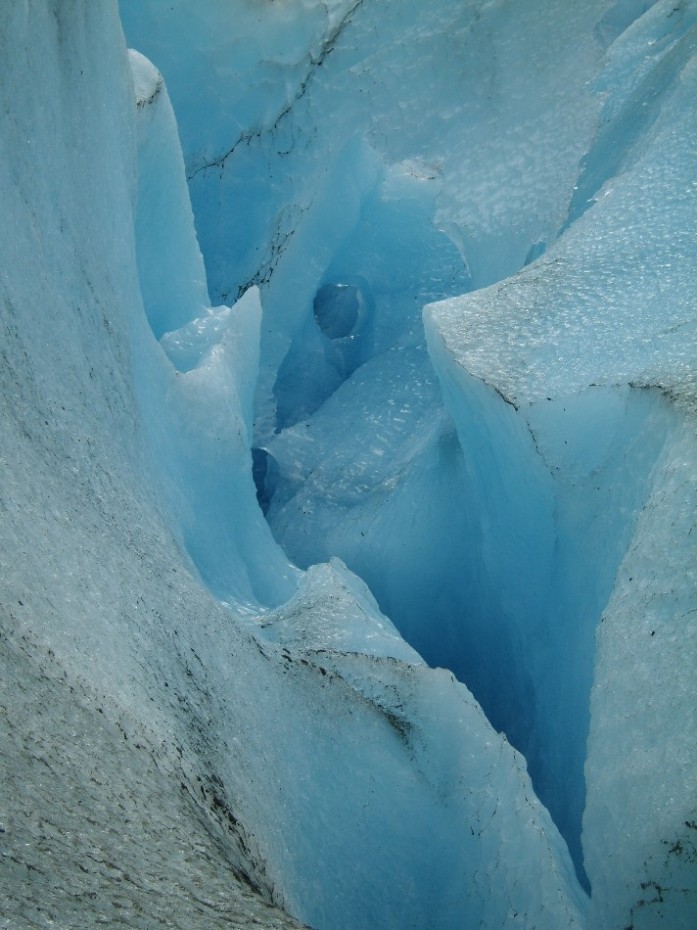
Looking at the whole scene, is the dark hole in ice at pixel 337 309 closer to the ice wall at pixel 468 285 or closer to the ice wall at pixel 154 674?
the ice wall at pixel 468 285

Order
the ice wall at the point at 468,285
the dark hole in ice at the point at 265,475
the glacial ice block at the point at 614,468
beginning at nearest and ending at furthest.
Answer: the glacial ice block at the point at 614,468 → the ice wall at the point at 468,285 → the dark hole in ice at the point at 265,475

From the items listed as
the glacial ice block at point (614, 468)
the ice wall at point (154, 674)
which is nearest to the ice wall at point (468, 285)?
the glacial ice block at point (614, 468)

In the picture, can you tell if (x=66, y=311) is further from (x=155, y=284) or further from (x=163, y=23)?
(x=163, y=23)

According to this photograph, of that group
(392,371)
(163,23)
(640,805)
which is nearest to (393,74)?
(163,23)

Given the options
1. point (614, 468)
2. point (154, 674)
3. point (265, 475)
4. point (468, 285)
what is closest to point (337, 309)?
point (468, 285)

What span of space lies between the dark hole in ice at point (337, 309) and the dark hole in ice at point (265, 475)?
1.19 ft

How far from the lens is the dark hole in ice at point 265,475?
1991 millimetres

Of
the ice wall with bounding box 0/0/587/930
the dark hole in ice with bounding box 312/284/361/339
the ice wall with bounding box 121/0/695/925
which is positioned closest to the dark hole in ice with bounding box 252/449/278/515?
the ice wall with bounding box 121/0/695/925

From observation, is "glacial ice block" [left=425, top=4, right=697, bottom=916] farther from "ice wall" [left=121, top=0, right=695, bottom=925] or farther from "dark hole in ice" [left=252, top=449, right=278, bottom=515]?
"dark hole in ice" [left=252, top=449, right=278, bottom=515]

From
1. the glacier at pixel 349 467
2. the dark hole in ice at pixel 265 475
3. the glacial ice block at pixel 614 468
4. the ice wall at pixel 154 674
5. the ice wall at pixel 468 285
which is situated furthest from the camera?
the dark hole in ice at pixel 265 475

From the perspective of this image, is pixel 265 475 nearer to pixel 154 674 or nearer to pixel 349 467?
pixel 349 467

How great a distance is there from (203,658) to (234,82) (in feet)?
4.94

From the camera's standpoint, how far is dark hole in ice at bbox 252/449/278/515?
199cm

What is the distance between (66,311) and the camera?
106 cm
